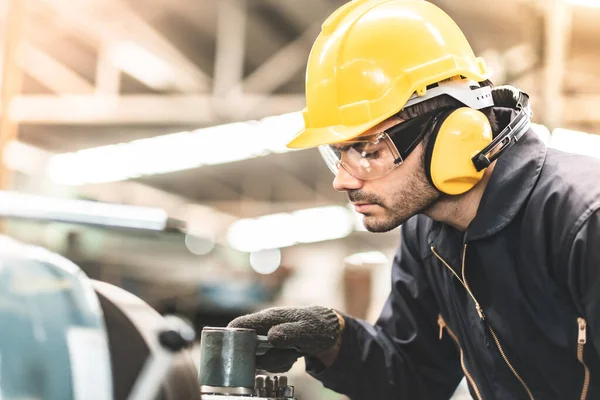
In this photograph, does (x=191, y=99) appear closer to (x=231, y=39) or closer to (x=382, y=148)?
(x=231, y=39)

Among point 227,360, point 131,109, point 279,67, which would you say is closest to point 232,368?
point 227,360

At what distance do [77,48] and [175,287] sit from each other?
3.13 meters

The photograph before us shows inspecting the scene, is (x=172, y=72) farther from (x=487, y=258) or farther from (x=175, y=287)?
(x=487, y=258)

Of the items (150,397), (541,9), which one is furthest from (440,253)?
(541,9)

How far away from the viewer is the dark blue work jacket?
172 centimetres

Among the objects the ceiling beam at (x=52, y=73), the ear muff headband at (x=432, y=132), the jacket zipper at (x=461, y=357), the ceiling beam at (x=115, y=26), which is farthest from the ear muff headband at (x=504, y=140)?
the ceiling beam at (x=52, y=73)

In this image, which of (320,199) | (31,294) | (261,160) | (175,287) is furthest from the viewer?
(320,199)

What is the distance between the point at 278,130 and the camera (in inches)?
352

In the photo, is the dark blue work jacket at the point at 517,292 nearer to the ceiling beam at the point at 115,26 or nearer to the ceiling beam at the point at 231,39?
the ceiling beam at the point at 231,39

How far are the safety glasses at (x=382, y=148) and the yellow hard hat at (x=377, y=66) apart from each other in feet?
0.15

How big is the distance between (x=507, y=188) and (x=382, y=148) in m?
0.32

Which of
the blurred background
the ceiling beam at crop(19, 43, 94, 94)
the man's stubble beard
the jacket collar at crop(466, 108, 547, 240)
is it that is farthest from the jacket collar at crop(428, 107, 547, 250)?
the ceiling beam at crop(19, 43, 94, 94)

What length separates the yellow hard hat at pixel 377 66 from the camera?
75.0 inches

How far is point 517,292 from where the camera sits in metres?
1.85
